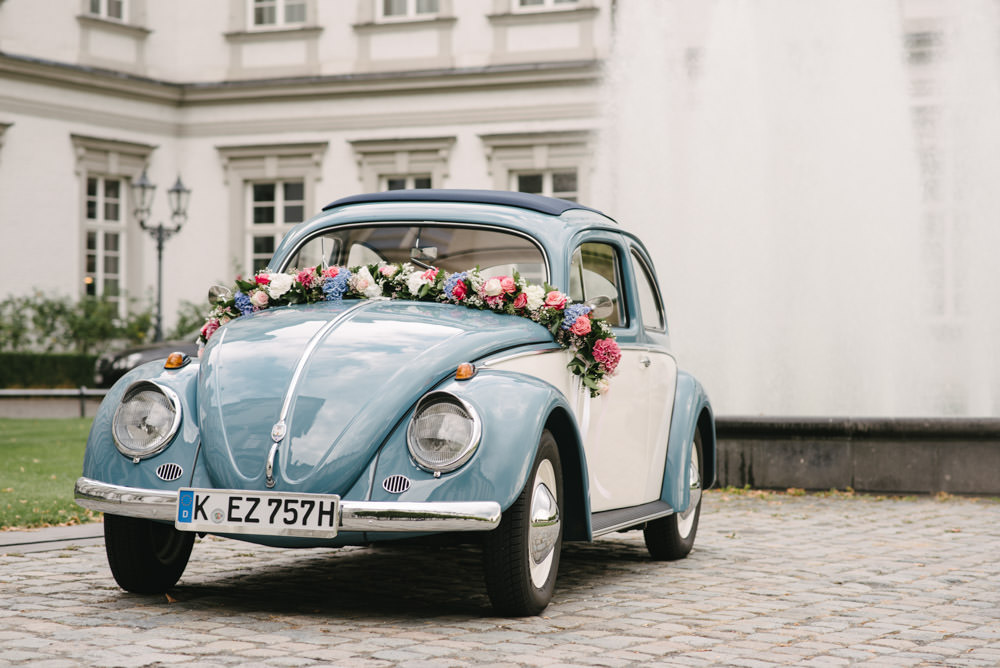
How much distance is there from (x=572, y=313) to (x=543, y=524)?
0.93 m

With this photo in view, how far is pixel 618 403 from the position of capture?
19.7ft

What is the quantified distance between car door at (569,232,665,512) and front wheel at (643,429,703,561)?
0.29 metres

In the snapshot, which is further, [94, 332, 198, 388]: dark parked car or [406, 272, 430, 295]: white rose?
[94, 332, 198, 388]: dark parked car

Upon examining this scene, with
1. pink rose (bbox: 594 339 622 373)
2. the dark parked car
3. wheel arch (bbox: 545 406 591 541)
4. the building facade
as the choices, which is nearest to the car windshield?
pink rose (bbox: 594 339 622 373)

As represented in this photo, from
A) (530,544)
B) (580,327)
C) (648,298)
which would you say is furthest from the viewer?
(648,298)

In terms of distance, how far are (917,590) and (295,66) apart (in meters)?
22.0

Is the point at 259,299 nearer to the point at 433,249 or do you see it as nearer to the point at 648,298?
the point at 433,249

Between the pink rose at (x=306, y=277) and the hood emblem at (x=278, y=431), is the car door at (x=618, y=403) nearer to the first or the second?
the pink rose at (x=306, y=277)

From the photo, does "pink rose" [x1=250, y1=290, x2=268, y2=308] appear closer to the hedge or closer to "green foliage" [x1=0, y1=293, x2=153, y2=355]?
the hedge

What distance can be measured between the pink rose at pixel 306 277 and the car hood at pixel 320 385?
431 millimetres

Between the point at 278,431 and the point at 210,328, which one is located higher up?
the point at 210,328

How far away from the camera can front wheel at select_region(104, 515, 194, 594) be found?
17.4 feet

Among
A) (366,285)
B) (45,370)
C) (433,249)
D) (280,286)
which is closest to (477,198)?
(433,249)

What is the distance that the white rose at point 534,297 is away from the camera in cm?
561
